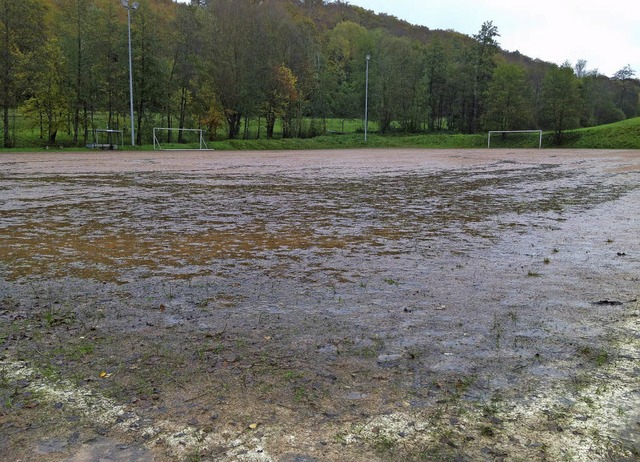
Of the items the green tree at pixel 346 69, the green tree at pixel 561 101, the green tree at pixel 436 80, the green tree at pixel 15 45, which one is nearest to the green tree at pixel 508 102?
the green tree at pixel 561 101

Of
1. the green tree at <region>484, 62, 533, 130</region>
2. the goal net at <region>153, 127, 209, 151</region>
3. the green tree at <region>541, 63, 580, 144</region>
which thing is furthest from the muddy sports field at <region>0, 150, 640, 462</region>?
the green tree at <region>484, 62, 533, 130</region>

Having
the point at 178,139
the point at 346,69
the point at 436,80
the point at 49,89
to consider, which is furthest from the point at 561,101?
the point at 49,89

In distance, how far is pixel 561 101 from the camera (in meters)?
54.2

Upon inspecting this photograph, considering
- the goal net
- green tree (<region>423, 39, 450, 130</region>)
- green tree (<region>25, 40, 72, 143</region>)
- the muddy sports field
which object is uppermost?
green tree (<region>423, 39, 450, 130</region>)

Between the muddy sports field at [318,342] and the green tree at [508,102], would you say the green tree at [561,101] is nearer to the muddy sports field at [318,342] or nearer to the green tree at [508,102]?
the green tree at [508,102]

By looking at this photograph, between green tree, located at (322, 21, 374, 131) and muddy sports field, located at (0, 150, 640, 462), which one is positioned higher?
green tree, located at (322, 21, 374, 131)

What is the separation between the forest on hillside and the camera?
39344mm

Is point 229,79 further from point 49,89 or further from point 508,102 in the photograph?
point 508,102

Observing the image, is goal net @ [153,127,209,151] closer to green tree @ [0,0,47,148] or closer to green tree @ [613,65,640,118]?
green tree @ [0,0,47,148]

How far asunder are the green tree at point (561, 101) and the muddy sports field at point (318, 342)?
52172mm

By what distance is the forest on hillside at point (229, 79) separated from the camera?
39.3m

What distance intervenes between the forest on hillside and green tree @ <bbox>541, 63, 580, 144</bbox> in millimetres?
114

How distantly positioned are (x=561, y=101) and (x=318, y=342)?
5803 centimetres

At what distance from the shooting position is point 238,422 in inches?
93.0
